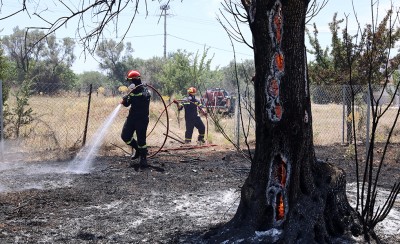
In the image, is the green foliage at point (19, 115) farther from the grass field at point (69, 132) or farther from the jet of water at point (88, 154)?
the jet of water at point (88, 154)

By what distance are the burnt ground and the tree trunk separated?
83 cm

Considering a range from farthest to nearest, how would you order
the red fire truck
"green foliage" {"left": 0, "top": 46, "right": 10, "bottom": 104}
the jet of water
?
1. the red fire truck
2. "green foliage" {"left": 0, "top": 46, "right": 10, "bottom": 104}
3. the jet of water

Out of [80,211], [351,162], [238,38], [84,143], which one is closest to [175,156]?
[84,143]

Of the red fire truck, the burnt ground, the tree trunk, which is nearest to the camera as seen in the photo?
the tree trunk

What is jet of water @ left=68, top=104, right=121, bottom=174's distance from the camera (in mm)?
9148

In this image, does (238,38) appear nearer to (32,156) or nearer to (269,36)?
(269,36)

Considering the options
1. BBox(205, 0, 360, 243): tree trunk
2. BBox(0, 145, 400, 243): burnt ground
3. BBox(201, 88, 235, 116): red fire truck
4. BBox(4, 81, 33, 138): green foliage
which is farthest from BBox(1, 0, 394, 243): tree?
BBox(201, 88, 235, 116): red fire truck

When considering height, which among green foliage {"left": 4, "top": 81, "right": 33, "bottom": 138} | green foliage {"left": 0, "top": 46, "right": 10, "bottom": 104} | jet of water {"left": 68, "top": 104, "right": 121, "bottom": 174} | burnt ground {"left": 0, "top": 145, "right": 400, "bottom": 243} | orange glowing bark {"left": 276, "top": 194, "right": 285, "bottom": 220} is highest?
green foliage {"left": 0, "top": 46, "right": 10, "bottom": 104}

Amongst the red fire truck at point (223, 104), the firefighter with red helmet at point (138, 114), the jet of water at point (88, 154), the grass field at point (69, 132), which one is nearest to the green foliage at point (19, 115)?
the grass field at point (69, 132)

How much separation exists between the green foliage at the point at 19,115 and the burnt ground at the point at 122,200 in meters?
2.27

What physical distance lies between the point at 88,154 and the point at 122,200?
464 centimetres

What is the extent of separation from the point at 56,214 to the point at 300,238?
10.2ft

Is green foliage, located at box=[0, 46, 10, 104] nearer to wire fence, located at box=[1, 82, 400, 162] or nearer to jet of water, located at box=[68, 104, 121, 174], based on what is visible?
wire fence, located at box=[1, 82, 400, 162]

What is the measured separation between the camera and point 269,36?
14.2ft
